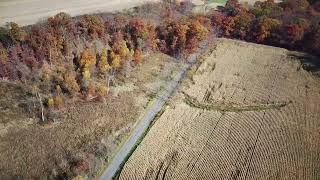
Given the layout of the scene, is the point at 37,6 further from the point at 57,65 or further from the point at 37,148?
the point at 37,148

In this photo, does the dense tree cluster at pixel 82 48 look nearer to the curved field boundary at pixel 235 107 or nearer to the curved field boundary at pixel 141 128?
the curved field boundary at pixel 141 128

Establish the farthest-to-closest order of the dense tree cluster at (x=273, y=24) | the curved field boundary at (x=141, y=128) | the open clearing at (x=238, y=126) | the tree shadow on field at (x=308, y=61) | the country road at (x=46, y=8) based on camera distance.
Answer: the country road at (x=46, y=8) → the dense tree cluster at (x=273, y=24) → the tree shadow on field at (x=308, y=61) → the curved field boundary at (x=141, y=128) → the open clearing at (x=238, y=126)

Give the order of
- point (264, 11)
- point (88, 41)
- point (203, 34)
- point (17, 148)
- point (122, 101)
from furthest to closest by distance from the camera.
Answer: point (264, 11) < point (203, 34) < point (88, 41) < point (122, 101) < point (17, 148)

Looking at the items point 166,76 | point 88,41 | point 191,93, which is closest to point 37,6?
point 88,41

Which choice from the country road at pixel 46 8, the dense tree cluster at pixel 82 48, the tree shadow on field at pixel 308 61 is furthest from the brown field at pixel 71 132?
the tree shadow on field at pixel 308 61

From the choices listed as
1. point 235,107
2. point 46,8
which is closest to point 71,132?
point 235,107
